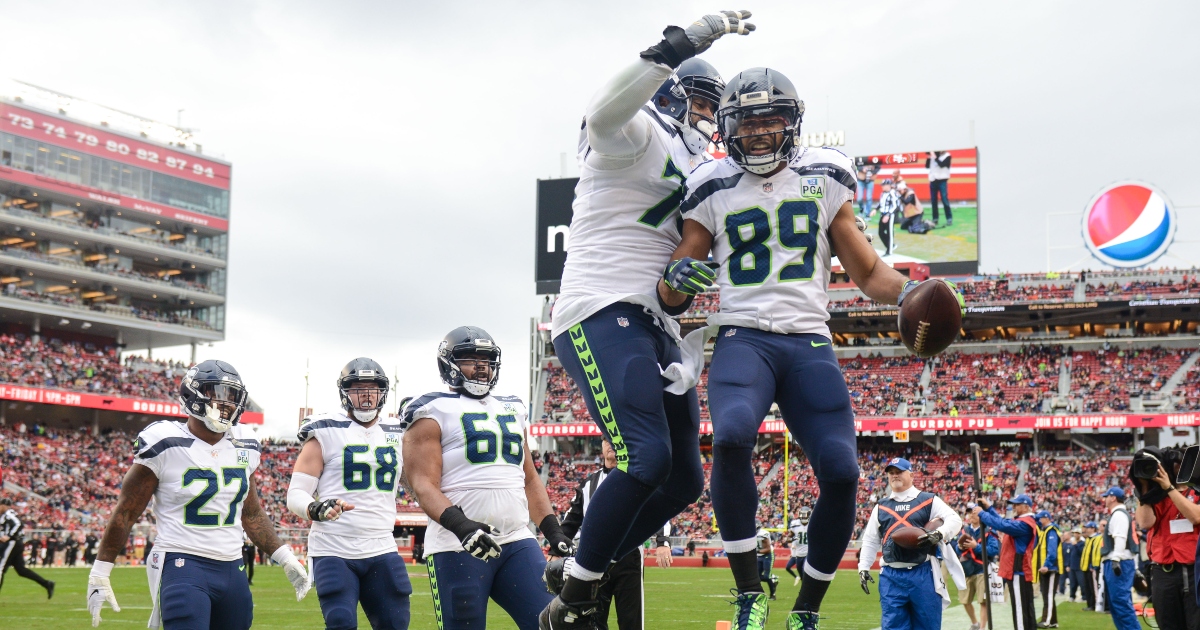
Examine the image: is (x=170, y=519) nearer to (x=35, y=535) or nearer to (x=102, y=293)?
(x=35, y=535)

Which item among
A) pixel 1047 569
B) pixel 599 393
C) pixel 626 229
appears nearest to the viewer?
pixel 599 393

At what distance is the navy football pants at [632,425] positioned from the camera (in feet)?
16.2

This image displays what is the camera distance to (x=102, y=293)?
63500mm

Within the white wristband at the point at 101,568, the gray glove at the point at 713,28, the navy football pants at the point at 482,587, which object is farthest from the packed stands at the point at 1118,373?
the gray glove at the point at 713,28

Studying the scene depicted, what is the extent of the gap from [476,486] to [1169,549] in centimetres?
634

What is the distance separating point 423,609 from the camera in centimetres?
1959

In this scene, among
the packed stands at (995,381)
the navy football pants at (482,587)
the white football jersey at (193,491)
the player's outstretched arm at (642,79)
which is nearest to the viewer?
the player's outstretched arm at (642,79)

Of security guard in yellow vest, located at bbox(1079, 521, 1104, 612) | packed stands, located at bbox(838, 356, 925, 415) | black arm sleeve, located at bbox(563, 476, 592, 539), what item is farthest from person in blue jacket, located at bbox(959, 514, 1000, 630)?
packed stands, located at bbox(838, 356, 925, 415)

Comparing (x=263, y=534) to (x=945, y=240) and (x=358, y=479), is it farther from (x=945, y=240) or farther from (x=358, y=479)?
(x=945, y=240)

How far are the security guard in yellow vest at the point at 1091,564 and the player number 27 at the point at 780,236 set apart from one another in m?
17.8

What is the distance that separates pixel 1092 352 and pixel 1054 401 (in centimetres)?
464

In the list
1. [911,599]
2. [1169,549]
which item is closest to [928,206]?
[911,599]

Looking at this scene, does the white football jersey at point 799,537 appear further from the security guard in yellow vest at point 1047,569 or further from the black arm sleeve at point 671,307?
the black arm sleeve at point 671,307

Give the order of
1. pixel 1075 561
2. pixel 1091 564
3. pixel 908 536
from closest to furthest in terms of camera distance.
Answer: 1. pixel 908 536
2. pixel 1091 564
3. pixel 1075 561
